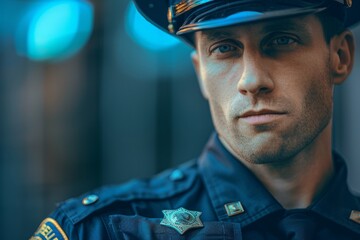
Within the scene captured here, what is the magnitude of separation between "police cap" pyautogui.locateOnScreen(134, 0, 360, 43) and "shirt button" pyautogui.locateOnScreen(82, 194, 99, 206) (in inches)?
22.4

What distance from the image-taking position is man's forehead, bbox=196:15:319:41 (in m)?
1.63

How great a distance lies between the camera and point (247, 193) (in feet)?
5.76

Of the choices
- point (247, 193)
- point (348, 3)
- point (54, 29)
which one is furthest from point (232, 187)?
point (54, 29)

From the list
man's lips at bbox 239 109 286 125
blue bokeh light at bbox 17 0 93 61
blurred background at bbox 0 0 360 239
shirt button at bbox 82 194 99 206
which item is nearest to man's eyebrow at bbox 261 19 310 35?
man's lips at bbox 239 109 286 125

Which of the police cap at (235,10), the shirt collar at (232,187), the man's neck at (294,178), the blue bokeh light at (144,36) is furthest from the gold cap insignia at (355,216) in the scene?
the blue bokeh light at (144,36)

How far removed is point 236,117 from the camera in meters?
1.66

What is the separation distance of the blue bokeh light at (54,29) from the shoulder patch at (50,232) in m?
3.85

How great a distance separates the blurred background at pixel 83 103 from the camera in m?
5.32

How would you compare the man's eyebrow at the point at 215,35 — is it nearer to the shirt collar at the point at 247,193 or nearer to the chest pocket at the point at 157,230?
the shirt collar at the point at 247,193

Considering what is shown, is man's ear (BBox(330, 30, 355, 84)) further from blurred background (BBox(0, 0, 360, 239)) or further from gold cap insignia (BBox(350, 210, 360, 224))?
blurred background (BBox(0, 0, 360, 239))

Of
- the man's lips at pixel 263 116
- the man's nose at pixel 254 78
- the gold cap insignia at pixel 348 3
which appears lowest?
the man's lips at pixel 263 116

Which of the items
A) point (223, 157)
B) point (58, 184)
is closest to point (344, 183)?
point (223, 157)

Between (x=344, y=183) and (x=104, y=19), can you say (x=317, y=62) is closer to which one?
(x=344, y=183)

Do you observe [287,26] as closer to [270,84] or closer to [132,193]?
[270,84]
